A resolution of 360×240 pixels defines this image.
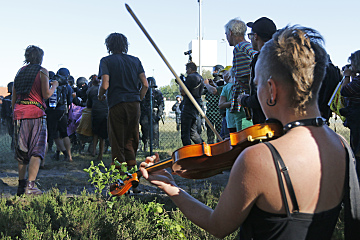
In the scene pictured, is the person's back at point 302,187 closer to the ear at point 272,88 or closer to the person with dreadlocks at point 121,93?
the ear at point 272,88

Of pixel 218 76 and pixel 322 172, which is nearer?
pixel 322 172

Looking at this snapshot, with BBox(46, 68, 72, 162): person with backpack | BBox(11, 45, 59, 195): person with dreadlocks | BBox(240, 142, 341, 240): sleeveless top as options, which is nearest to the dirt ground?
BBox(11, 45, 59, 195): person with dreadlocks

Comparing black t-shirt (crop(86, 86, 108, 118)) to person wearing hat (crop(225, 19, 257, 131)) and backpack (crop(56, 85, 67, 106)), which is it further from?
person wearing hat (crop(225, 19, 257, 131))

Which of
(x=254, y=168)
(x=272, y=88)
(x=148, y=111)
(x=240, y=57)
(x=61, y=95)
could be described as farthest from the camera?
(x=148, y=111)

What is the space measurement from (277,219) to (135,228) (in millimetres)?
2555

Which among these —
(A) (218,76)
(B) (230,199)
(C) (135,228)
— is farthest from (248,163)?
(A) (218,76)

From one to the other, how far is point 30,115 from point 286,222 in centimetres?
470

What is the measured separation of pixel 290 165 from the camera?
4.57ft

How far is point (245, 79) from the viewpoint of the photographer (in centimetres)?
453

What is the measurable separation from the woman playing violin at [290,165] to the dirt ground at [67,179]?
3.90 metres

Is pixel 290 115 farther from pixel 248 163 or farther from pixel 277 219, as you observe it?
pixel 277 219

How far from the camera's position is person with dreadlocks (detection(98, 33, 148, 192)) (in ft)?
18.2

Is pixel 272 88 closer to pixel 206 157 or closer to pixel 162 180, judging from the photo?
pixel 206 157

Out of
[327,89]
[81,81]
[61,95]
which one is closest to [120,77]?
[327,89]
